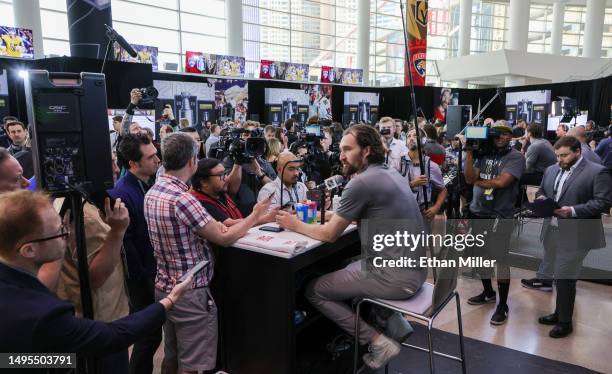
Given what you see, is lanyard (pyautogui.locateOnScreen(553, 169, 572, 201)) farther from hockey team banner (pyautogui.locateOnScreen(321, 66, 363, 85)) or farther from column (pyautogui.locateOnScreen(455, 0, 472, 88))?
column (pyautogui.locateOnScreen(455, 0, 472, 88))

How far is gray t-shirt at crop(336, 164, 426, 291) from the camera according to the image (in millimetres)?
2105

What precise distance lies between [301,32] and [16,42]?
10494 millimetres

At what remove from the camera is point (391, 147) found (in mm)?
4484

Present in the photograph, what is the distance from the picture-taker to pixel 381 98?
1656 centimetres

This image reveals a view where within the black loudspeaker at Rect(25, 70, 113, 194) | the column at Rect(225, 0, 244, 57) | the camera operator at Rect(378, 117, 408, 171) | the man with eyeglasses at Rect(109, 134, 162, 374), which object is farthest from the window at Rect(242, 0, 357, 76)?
the black loudspeaker at Rect(25, 70, 113, 194)

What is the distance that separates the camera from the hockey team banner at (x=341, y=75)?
15.2 m

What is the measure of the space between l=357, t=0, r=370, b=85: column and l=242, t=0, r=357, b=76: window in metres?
0.43

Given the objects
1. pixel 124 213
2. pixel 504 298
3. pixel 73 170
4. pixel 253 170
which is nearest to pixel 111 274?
pixel 124 213

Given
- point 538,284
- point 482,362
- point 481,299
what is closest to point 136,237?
point 482,362

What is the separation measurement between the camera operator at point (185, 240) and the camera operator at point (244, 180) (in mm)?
701

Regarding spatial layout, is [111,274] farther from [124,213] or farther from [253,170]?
[253,170]

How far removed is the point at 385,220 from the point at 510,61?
55.2 feet

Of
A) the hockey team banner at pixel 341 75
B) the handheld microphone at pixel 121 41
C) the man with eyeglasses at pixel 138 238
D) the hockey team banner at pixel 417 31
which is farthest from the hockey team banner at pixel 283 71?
the man with eyeglasses at pixel 138 238

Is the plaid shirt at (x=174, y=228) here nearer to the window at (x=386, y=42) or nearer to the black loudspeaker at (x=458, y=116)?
the black loudspeaker at (x=458, y=116)
